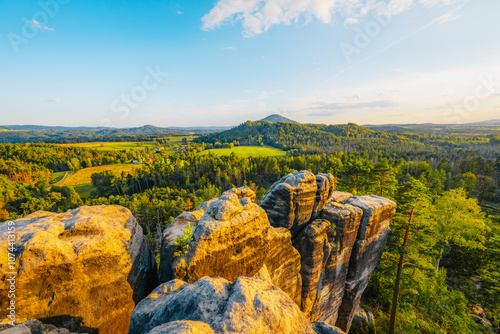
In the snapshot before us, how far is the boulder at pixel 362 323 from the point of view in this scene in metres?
20.0

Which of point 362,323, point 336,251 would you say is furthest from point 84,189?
point 362,323

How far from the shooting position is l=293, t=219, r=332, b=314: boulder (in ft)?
49.7

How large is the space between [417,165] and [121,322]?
124 m

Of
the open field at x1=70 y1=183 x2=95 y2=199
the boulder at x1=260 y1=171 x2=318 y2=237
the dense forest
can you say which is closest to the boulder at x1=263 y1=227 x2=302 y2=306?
the boulder at x1=260 y1=171 x2=318 y2=237

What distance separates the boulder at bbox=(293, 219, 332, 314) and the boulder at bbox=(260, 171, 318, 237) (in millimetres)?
912

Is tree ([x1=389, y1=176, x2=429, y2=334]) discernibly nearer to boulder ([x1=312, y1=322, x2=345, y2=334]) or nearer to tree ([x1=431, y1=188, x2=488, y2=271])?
tree ([x1=431, y1=188, x2=488, y2=271])

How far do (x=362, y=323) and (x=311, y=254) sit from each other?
1399cm

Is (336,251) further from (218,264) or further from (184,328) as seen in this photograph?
(184,328)

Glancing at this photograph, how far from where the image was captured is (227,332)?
16.2 feet

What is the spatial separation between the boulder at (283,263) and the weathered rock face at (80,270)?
782cm

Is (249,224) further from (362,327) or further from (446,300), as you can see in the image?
(446,300)

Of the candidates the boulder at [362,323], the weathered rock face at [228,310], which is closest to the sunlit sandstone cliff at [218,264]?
the weathered rock face at [228,310]

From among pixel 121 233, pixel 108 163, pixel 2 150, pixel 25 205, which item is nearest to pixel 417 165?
pixel 121 233

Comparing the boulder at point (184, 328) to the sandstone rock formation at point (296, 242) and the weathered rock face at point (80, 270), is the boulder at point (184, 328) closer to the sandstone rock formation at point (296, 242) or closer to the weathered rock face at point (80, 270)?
the sandstone rock formation at point (296, 242)
